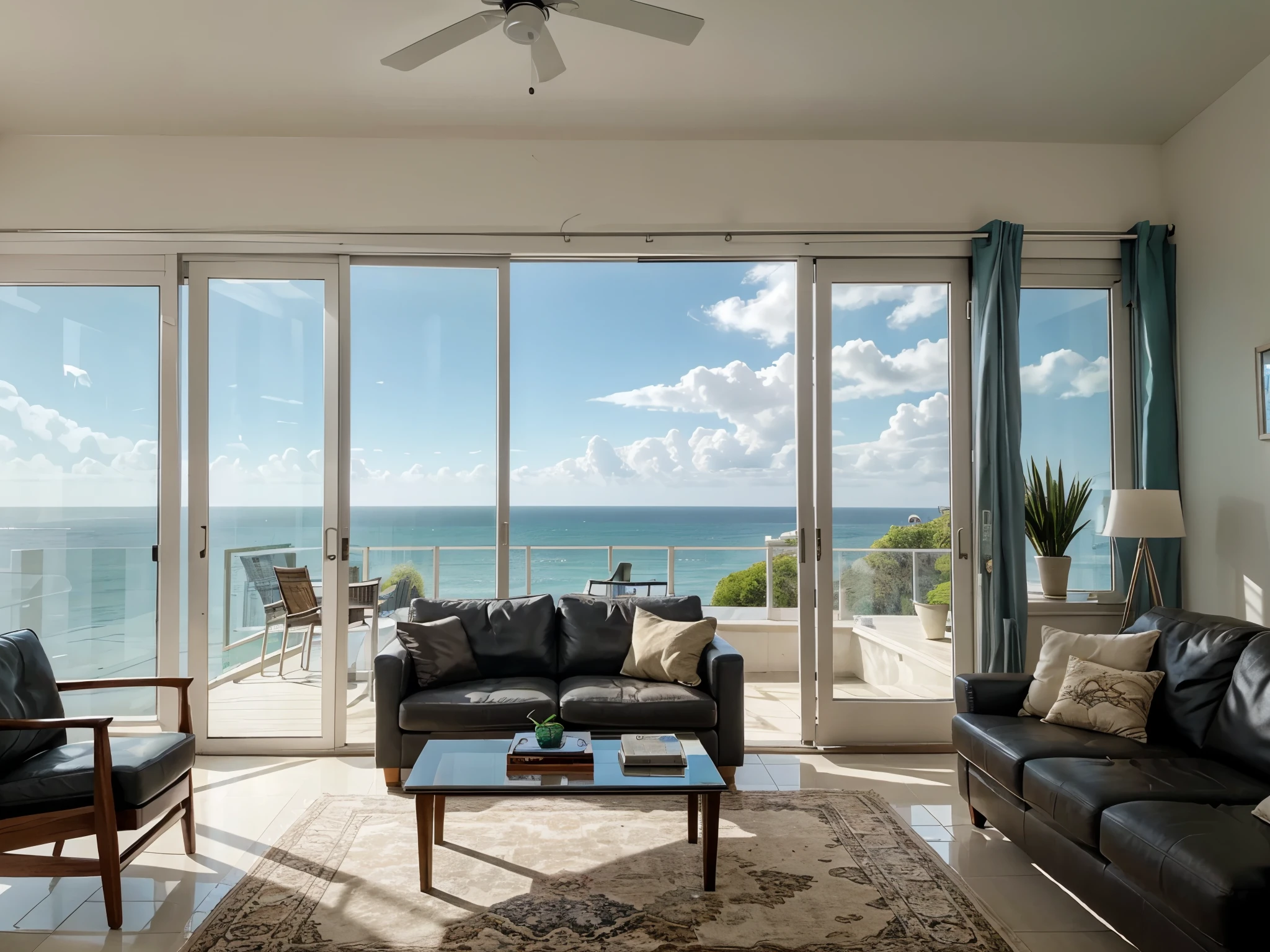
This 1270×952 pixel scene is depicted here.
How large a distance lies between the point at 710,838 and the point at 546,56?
290cm

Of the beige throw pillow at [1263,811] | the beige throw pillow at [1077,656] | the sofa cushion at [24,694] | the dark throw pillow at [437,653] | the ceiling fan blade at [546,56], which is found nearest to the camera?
the beige throw pillow at [1263,811]

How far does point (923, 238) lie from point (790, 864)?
3.40m

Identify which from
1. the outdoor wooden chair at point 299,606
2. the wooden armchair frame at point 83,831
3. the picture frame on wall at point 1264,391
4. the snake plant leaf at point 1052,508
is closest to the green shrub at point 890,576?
the snake plant leaf at point 1052,508

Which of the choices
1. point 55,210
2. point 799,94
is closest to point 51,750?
point 55,210

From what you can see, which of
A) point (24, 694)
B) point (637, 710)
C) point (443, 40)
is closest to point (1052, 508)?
point (637, 710)

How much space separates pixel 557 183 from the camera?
183 inches

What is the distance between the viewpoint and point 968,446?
471cm

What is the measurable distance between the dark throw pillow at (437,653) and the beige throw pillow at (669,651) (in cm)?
83

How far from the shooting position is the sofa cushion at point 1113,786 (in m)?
2.51

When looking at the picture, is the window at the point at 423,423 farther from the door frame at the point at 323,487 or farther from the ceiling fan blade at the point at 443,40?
the ceiling fan blade at the point at 443,40

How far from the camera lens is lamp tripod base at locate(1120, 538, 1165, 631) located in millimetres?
4172

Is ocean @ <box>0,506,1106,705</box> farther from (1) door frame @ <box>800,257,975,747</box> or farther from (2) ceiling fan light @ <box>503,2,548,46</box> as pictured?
(2) ceiling fan light @ <box>503,2,548,46</box>

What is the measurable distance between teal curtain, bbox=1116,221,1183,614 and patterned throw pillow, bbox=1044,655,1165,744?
1498mm

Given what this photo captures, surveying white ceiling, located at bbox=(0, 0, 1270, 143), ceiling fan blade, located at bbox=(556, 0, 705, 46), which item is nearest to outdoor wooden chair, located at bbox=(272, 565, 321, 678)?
white ceiling, located at bbox=(0, 0, 1270, 143)
